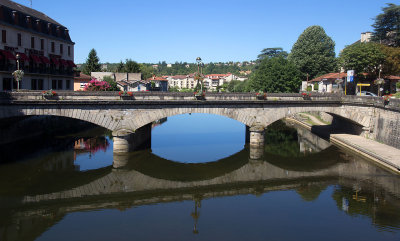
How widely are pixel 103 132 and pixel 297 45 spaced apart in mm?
53676

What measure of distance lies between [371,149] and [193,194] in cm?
2048

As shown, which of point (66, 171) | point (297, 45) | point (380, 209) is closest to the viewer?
point (380, 209)

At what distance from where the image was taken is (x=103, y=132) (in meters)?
49.1

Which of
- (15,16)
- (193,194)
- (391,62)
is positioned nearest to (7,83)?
(15,16)

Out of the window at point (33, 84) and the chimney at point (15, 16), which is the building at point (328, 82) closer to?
the window at point (33, 84)

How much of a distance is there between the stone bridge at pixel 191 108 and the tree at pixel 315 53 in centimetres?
4026

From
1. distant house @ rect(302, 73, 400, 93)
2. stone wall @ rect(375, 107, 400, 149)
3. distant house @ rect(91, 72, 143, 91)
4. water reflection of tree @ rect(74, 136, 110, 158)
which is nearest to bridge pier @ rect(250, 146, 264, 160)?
stone wall @ rect(375, 107, 400, 149)

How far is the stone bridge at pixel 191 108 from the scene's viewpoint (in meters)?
31.8

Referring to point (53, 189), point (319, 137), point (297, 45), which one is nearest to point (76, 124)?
point (53, 189)

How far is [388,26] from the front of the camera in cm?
6259

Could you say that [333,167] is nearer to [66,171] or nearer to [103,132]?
[66,171]

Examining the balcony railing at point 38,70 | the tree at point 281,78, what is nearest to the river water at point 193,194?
the balcony railing at point 38,70

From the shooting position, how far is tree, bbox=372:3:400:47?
6062 cm

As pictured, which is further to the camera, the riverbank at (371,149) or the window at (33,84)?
the window at (33,84)
